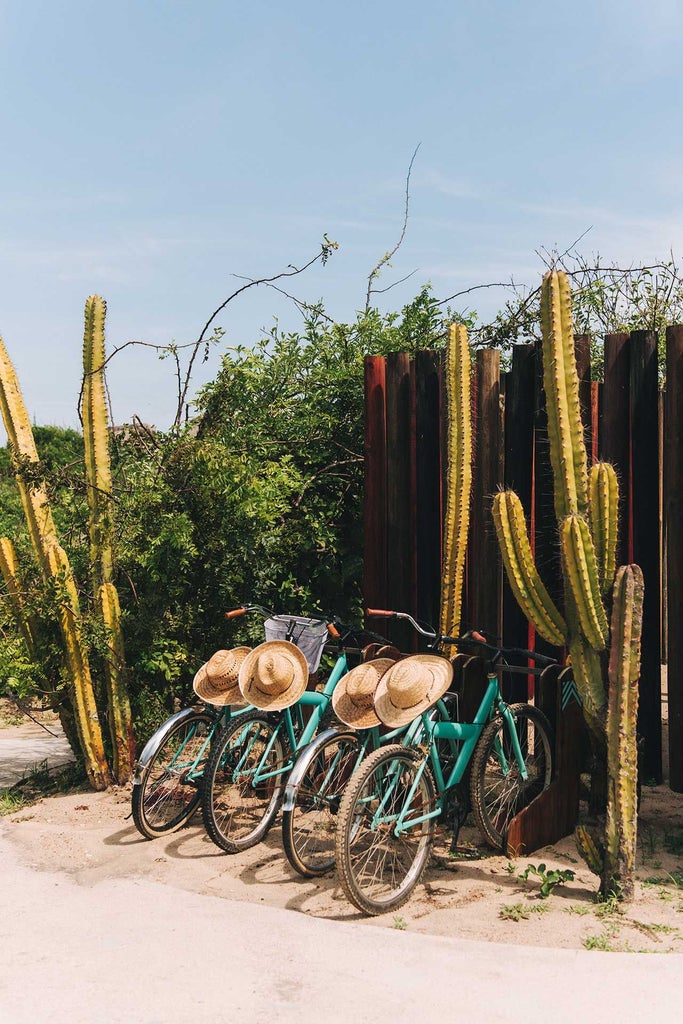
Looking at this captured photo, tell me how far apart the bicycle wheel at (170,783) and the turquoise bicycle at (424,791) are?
3.35 feet

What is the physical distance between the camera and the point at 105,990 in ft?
11.1

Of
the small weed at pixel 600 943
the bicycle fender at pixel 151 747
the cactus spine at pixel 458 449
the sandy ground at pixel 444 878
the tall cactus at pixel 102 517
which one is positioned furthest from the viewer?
the tall cactus at pixel 102 517

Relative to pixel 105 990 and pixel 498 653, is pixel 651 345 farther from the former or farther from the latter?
pixel 105 990

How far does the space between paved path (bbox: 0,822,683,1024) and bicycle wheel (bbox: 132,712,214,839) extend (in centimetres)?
97

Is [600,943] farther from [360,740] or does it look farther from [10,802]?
[10,802]

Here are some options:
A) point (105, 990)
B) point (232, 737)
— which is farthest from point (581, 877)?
point (105, 990)

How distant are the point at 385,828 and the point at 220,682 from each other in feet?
4.13

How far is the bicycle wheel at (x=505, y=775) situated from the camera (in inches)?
195

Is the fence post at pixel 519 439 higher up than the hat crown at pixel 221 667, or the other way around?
the fence post at pixel 519 439

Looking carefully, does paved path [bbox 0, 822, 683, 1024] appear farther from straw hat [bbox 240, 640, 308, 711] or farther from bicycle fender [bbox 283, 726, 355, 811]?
straw hat [bbox 240, 640, 308, 711]

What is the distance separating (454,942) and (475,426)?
10.1 ft

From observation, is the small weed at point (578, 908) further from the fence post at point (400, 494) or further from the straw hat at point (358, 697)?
the fence post at point (400, 494)

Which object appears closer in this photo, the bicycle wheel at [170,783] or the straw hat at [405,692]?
the straw hat at [405,692]

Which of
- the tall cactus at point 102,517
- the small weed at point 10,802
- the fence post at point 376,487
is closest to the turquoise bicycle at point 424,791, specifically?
the fence post at point 376,487
